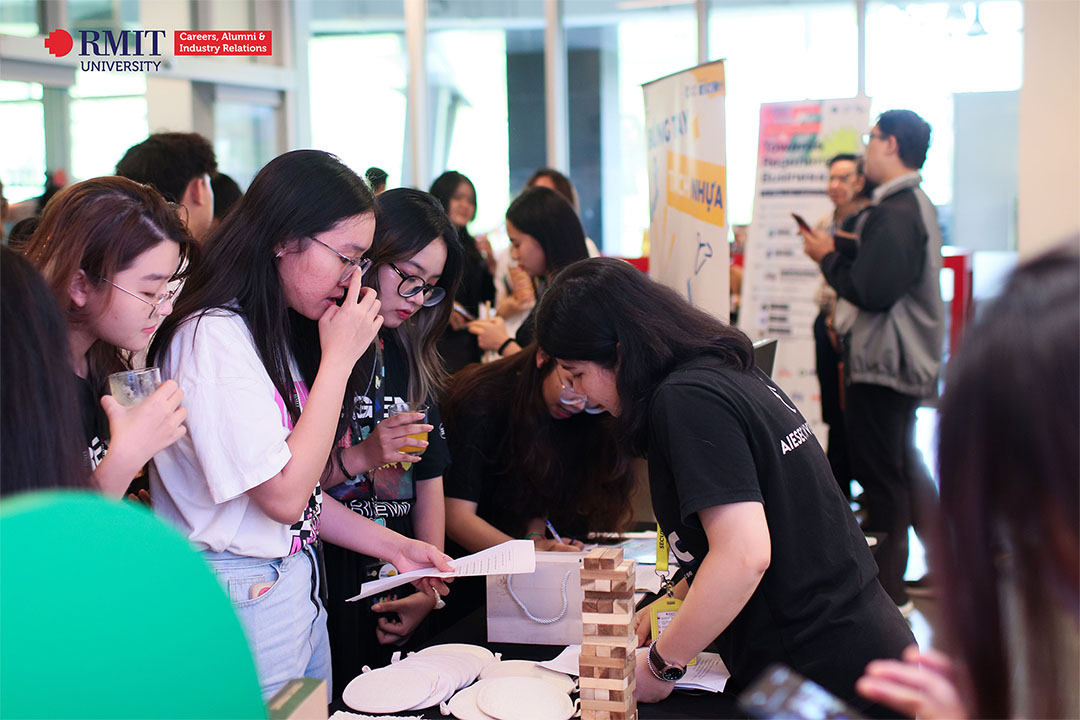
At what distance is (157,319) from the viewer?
1.62 m

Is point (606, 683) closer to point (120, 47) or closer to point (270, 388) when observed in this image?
point (270, 388)

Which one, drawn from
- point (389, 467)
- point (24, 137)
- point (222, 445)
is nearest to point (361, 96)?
point (24, 137)

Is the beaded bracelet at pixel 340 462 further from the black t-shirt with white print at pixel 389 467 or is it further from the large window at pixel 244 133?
the large window at pixel 244 133

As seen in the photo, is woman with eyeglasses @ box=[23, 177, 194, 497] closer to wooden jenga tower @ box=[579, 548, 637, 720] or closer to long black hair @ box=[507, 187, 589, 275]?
wooden jenga tower @ box=[579, 548, 637, 720]

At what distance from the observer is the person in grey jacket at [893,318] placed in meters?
3.87

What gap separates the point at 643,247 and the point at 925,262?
3.14m

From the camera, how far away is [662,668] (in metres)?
1.56

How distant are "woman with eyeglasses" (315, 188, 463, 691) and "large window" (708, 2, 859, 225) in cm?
574

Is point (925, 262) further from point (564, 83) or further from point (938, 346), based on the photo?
point (564, 83)

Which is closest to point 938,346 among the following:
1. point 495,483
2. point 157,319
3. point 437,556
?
point 495,483

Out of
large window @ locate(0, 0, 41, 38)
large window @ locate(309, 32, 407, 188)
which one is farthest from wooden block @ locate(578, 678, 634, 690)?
large window @ locate(309, 32, 407, 188)

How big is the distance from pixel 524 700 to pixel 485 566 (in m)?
0.24

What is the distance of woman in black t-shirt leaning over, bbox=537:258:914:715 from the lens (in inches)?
57.5

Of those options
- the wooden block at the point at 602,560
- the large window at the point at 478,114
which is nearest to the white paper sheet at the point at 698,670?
the wooden block at the point at 602,560
